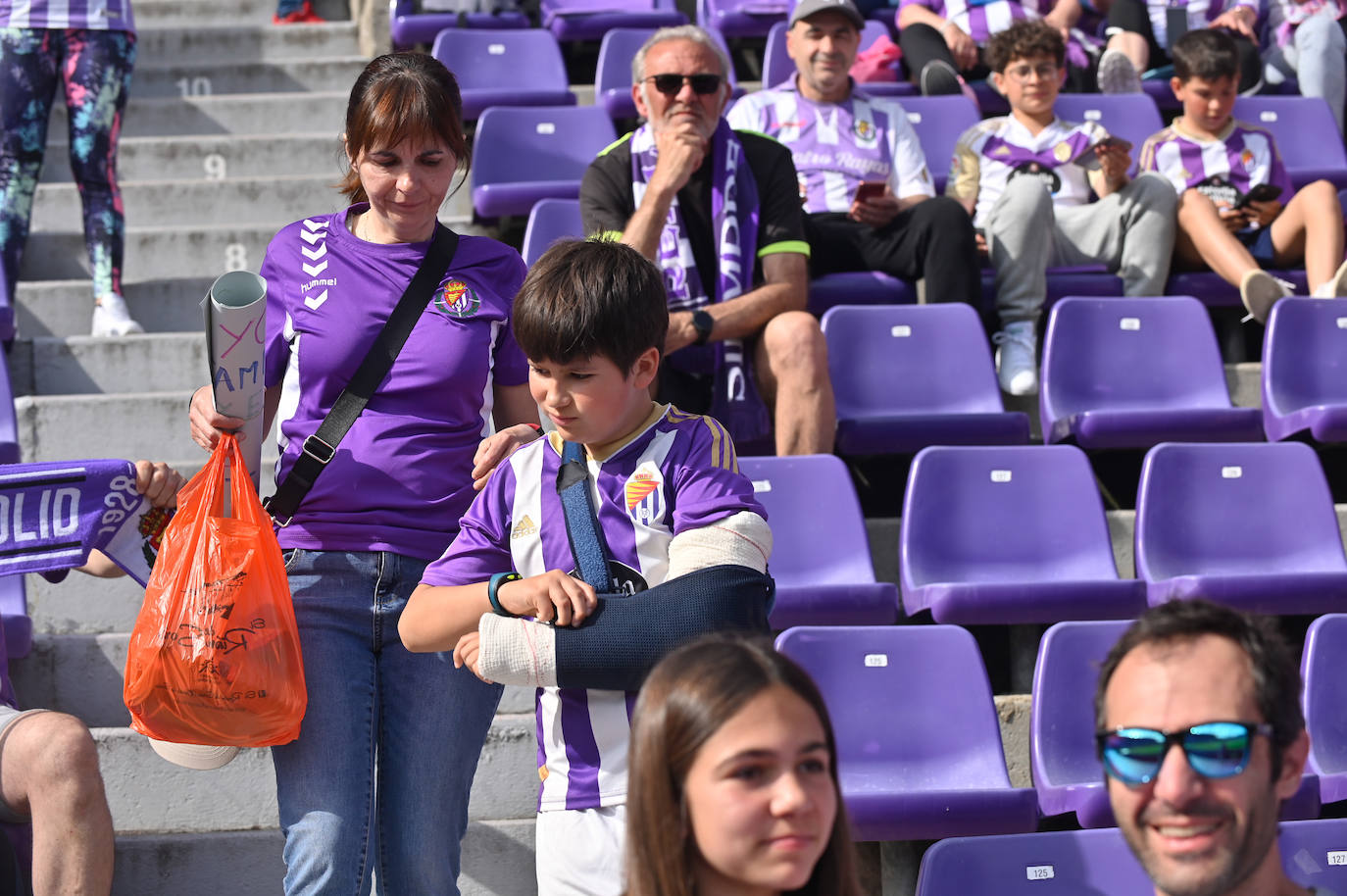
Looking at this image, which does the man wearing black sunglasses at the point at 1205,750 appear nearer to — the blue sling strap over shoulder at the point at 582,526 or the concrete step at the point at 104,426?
the blue sling strap over shoulder at the point at 582,526

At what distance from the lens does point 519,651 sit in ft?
6.28

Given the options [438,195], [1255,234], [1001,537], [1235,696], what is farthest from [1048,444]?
[1235,696]

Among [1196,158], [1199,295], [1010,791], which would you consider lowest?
[1010,791]

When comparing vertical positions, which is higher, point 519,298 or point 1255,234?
point 519,298

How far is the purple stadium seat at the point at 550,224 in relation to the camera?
4527 millimetres

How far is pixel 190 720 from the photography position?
2217 millimetres

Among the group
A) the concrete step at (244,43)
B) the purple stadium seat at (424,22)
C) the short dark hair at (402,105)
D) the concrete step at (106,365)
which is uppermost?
the short dark hair at (402,105)

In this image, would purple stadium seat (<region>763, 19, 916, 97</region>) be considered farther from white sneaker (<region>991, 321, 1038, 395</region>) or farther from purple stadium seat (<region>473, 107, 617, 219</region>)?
white sneaker (<region>991, 321, 1038, 395</region>)

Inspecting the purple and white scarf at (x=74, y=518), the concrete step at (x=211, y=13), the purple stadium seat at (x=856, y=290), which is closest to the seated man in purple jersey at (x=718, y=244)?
the purple stadium seat at (x=856, y=290)

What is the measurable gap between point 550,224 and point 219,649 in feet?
8.43

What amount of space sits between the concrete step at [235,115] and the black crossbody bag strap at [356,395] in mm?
3945

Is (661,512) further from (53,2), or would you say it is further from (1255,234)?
(1255,234)

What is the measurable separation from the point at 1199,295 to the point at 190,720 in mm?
3864

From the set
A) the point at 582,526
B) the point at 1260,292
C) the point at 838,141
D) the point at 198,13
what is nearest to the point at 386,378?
the point at 582,526
